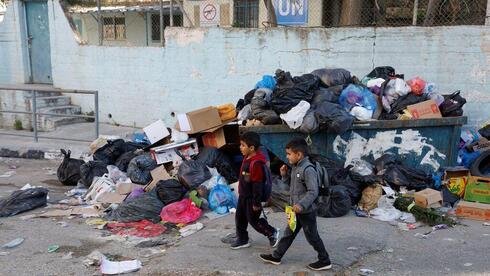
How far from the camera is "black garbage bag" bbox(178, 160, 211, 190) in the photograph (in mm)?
5895

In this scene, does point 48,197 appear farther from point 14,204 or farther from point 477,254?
point 477,254

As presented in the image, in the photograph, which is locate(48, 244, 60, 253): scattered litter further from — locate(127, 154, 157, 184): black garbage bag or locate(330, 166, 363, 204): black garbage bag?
locate(330, 166, 363, 204): black garbage bag

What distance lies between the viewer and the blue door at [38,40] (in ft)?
40.7

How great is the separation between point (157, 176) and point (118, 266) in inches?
86.3

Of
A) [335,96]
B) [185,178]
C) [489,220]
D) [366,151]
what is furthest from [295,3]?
[489,220]

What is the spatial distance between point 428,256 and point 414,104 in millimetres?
2518

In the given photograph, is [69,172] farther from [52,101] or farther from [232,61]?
[52,101]

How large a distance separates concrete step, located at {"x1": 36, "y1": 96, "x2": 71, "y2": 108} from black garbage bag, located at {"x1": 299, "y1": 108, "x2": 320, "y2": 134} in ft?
24.5

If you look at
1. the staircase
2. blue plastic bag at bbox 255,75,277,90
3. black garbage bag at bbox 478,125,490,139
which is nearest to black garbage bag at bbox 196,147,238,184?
blue plastic bag at bbox 255,75,277,90

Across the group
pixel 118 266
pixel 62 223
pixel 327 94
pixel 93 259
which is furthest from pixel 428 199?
pixel 62 223

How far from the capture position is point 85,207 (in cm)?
592

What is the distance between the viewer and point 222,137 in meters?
6.53

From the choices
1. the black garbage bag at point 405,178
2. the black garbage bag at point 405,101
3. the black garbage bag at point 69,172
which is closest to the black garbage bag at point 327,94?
the black garbage bag at point 405,101

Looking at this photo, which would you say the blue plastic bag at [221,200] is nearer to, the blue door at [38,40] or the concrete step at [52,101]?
the concrete step at [52,101]
